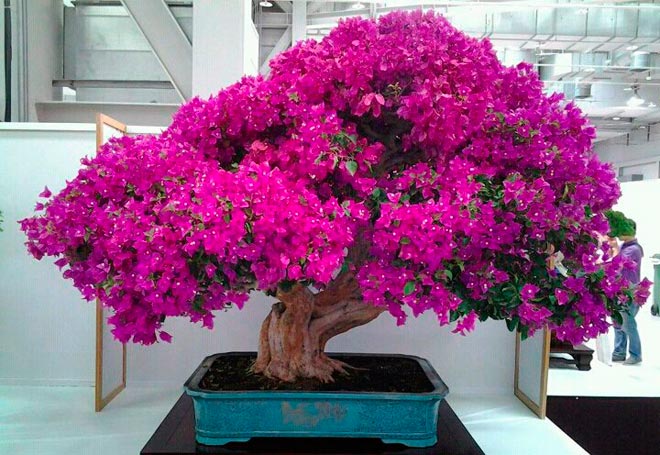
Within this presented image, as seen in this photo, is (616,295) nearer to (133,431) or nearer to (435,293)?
(435,293)

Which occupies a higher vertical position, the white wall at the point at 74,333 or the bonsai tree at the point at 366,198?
the bonsai tree at the point at 366,198

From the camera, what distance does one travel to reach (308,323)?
151 centimetres

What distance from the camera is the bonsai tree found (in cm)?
104

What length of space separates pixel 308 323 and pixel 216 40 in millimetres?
1454

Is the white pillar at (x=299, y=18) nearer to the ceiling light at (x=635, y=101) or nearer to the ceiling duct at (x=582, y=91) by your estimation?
the ceiling duct at (x=582, y=91)

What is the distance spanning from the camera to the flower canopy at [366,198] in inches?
40.9

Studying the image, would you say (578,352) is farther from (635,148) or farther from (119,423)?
(635,148)

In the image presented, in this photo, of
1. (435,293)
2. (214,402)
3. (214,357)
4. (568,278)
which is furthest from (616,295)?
(214,357)

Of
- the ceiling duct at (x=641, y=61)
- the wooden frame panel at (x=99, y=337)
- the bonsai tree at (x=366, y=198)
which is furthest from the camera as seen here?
the ceiling duct at (x=641, y=61)

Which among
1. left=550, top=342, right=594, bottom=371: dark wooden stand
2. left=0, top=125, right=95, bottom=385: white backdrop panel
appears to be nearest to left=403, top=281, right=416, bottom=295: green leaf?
left=0, top=125, right=95, bottom=385: white backdrop panel

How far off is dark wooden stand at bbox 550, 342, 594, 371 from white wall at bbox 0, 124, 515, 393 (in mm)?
552

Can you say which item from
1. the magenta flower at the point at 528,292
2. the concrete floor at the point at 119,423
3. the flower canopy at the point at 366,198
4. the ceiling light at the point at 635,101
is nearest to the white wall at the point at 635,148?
the ceiling light at the point at 635,101

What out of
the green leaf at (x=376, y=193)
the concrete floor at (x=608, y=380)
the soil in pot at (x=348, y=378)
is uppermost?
the green leaf at (x=376, y=193)

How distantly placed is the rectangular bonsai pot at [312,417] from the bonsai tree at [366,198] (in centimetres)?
28
